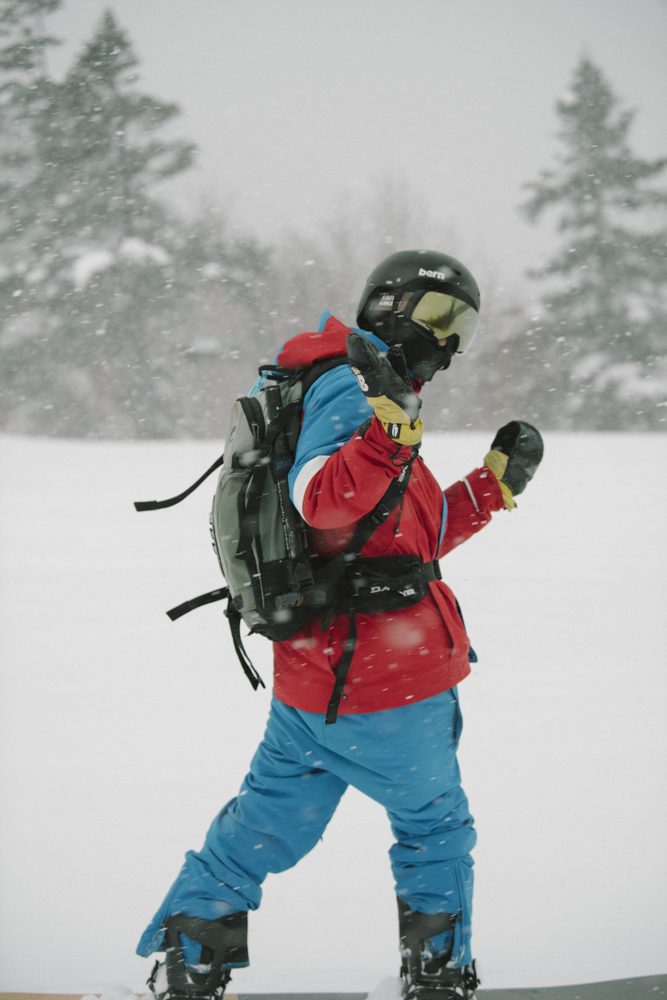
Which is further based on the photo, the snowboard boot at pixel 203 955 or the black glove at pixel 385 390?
the snowboard boot at pixel 203 955

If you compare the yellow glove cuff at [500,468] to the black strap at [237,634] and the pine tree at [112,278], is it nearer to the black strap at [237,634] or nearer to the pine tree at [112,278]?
the black strap at [237,634]

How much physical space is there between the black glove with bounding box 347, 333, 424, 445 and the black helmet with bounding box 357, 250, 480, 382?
0.29 meters

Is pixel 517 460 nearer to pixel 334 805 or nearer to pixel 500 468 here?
pixel 500 468

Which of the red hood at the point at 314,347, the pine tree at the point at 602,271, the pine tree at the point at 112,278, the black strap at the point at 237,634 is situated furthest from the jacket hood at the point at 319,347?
the pine tree at the point at 602,271

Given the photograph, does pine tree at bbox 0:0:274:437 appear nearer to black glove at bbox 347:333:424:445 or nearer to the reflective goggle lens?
the reflective goggle lens

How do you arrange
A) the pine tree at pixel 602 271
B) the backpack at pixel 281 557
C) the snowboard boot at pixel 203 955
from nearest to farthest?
1. the backpack at pixel 281 557
2. the snowboard boot at pixel 203 955
3. the pine tree at pixel 602 271

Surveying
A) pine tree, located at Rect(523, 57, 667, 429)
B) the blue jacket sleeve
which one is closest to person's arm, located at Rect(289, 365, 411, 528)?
the blue jacket sleeve

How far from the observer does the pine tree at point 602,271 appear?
41.0 feet

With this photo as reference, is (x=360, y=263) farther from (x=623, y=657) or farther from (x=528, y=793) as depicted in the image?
(x=528, y=793)

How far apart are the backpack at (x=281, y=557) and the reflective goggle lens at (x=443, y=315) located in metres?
0.19

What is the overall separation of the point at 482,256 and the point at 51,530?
8675 mm

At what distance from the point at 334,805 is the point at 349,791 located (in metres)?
1.50

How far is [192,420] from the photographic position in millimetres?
13688

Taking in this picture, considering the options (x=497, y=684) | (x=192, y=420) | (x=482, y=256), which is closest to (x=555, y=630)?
(x=497, y=684)
